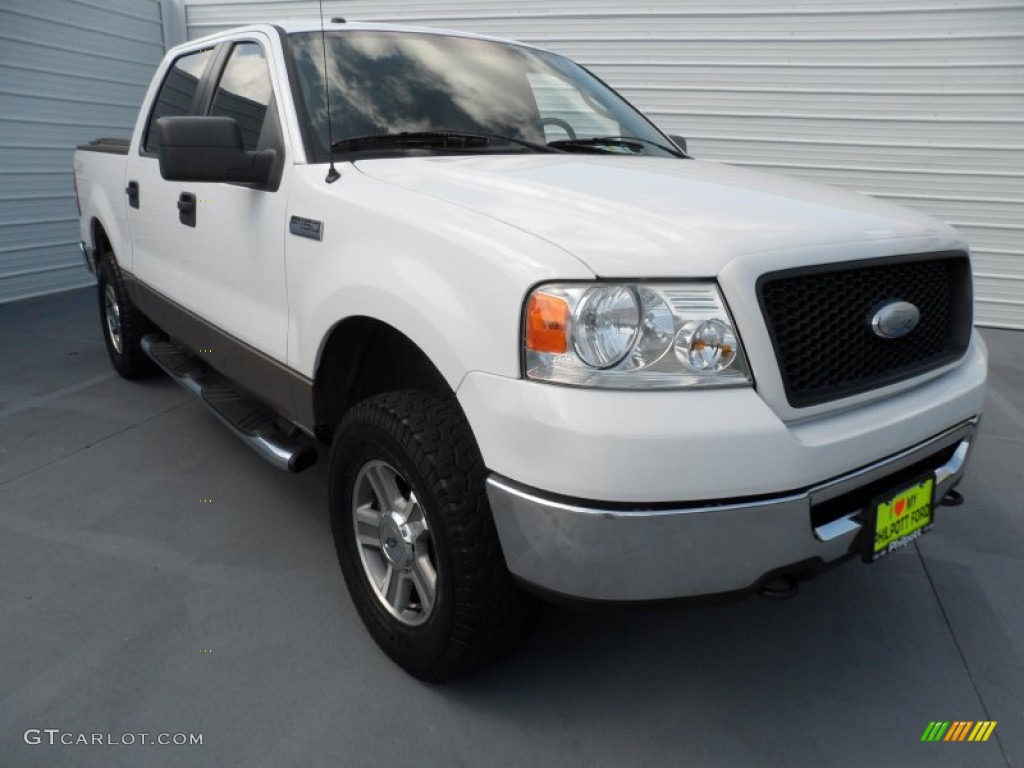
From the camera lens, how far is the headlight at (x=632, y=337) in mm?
1612

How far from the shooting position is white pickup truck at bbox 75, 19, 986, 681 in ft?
5.25

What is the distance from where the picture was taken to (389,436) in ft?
6.44

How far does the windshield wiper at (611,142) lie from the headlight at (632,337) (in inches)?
50.0

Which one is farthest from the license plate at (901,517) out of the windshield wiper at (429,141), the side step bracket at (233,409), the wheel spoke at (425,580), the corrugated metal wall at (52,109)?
the corrugated metal wall at (52,109)

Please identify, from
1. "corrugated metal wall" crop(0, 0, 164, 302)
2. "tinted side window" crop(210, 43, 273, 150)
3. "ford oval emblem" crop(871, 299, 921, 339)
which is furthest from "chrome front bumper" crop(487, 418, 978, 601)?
"corrugated metal wall" crop(0, 0, 164, 302)

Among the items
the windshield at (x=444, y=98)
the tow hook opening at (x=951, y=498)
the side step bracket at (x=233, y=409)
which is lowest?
the side step bracket at (x=233, y=409)

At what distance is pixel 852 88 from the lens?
6.87 metres

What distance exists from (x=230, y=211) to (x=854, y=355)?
2092 mm

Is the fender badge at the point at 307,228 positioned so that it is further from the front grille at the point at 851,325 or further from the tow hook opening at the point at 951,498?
the tow hook opening at the point at 951,498

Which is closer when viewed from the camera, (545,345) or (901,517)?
(545,345)

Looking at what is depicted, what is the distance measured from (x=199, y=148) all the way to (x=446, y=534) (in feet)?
4.68

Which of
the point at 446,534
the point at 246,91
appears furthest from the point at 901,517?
the point at 246,91

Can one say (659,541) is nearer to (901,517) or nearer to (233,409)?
(901,517)

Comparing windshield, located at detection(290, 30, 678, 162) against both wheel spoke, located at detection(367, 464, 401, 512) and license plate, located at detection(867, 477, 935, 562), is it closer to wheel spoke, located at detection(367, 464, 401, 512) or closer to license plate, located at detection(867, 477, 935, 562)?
wheel spoke, located at detection(367, 464, 401, 512)
